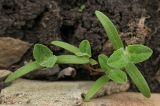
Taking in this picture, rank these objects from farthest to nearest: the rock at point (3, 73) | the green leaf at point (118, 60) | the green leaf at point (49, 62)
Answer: the rock at point (3, 73), the green leaf at point (49, 62), the green leaf at point (118, 60)

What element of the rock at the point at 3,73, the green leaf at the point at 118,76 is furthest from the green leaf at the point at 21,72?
the green leaf at the point at 118,76

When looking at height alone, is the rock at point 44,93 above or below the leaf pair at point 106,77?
below

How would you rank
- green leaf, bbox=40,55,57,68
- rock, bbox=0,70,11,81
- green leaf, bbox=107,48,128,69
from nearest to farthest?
green leaf, bbox=107,48,128,69, green leaf, bbox=40,55,57,68, rock, bbox=0,70,11,81

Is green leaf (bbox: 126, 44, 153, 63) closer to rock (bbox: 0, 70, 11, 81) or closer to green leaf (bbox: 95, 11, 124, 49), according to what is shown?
green leaf (bbox: 95, 11, 124, 49)

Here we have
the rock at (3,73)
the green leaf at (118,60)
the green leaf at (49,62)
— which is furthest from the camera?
the rock at (3,73)

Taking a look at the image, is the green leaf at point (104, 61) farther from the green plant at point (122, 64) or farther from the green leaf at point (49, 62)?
the green leaf at point (49, 62)

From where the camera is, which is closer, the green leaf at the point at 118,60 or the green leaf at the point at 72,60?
the green leaf at the point at 118,60

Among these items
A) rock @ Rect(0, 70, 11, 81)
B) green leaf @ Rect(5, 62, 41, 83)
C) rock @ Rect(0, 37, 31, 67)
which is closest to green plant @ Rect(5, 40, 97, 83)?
green leaf @ Rect(5, 62, 41, 83)
